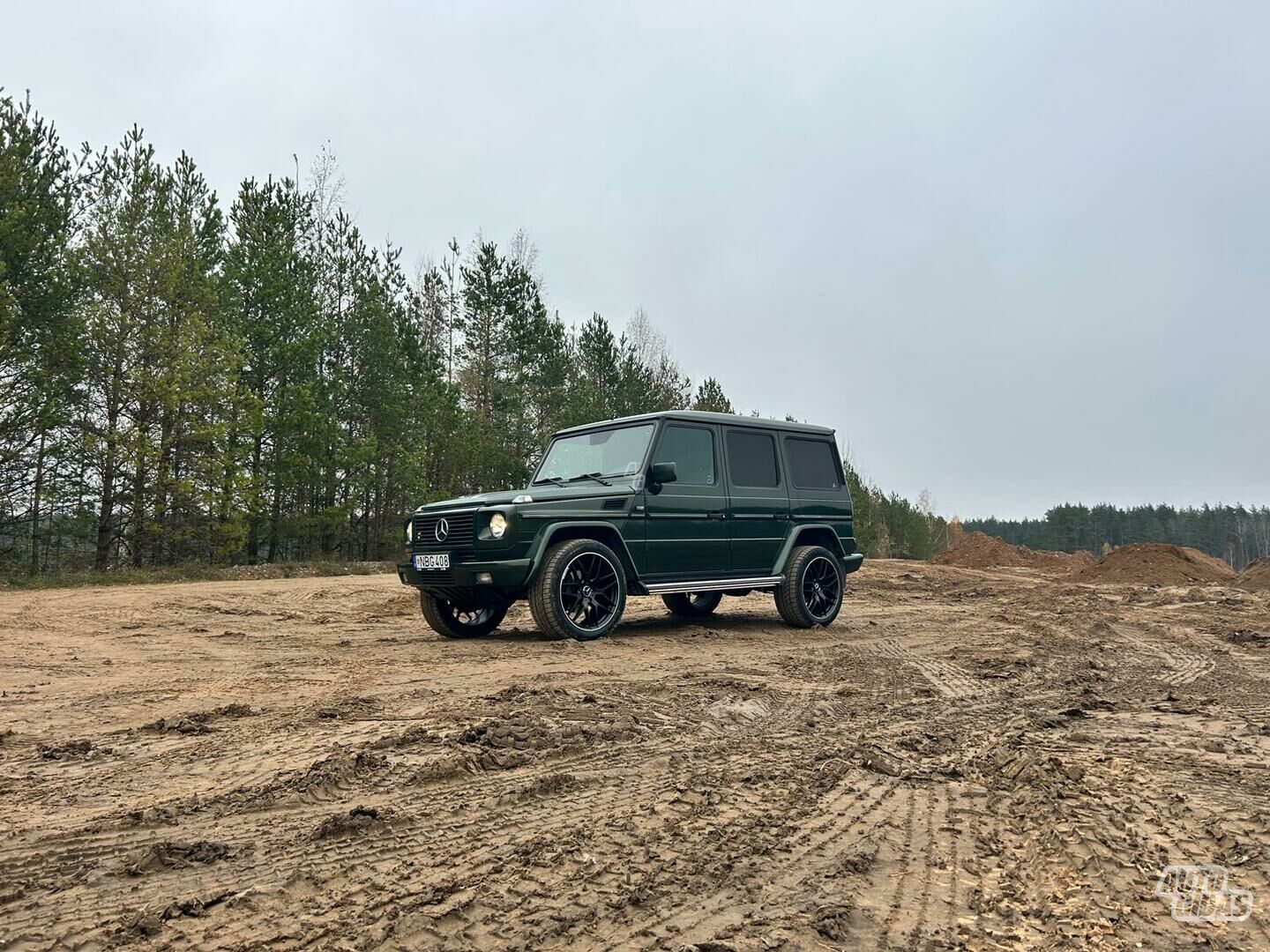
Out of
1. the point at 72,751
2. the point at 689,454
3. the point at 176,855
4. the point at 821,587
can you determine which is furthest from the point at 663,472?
the point at 176,855

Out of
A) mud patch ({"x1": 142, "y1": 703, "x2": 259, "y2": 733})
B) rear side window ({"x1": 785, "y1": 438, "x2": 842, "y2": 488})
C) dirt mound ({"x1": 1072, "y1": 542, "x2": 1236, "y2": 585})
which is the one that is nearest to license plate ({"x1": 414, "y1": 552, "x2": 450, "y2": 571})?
mud patch ({"x1": 142, "y1": 703, "x2": 259, "y2": 733})

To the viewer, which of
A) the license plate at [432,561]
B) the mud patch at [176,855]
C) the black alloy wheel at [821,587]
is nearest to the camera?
the mud patch at [176,855]

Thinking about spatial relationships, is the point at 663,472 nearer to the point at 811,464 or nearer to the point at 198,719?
the point at 811,464

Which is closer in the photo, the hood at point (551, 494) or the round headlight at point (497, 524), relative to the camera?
the round headlight at point (497, 524)

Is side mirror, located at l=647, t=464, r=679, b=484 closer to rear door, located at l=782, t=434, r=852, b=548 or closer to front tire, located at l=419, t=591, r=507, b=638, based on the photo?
front tire, located at l=419, t=591, r=507, b=638

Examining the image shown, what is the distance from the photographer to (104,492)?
1902 centimetres

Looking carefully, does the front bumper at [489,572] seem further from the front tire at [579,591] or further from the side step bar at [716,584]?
the side step bar at [716,584]

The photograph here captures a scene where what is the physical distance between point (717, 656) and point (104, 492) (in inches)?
701

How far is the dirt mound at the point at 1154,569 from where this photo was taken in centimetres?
2231

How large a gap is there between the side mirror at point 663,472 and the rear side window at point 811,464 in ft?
6.90

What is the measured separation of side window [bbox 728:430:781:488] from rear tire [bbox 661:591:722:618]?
6.41 feet

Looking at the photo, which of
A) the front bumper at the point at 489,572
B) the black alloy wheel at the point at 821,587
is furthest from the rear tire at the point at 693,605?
the front bumper at the point at 489,572

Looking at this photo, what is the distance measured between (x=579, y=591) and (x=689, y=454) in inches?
75.9

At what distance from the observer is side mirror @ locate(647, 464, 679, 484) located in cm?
765
